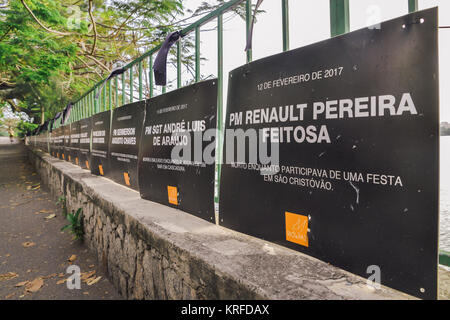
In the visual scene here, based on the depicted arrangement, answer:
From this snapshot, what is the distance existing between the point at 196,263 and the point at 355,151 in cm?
82

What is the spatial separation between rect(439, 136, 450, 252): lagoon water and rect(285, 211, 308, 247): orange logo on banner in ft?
1.49

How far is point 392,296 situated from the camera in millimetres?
919

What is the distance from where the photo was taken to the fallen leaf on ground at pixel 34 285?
8.50 ft

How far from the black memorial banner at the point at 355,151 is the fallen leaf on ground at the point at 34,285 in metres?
2.35

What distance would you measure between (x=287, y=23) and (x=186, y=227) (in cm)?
123

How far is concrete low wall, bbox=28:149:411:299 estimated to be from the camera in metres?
1.00

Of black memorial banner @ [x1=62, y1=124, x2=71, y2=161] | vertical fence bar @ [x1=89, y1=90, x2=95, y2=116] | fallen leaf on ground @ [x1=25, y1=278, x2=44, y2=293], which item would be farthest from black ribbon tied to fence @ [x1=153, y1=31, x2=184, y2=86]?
black memorial banner @ [x1=62, y1=124, x2=71, y2=161]

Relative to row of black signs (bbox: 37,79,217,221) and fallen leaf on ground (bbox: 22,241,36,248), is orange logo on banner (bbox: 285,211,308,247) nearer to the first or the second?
row of black signs (bbox: 37,79,217,221)

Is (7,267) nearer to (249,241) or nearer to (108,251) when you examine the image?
(108,251)

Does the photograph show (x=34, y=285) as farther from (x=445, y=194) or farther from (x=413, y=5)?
(x=413, y=5)

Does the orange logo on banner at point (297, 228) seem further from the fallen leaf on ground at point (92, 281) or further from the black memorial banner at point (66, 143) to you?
the black memorial banner at point (66, 143)

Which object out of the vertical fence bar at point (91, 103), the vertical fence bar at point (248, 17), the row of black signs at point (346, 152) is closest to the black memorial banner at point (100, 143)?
the vertical fence bar at point (91, 103)

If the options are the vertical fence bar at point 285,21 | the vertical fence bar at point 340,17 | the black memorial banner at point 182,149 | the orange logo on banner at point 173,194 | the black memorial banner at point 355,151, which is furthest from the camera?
the orange logo on banner at point 173,194
